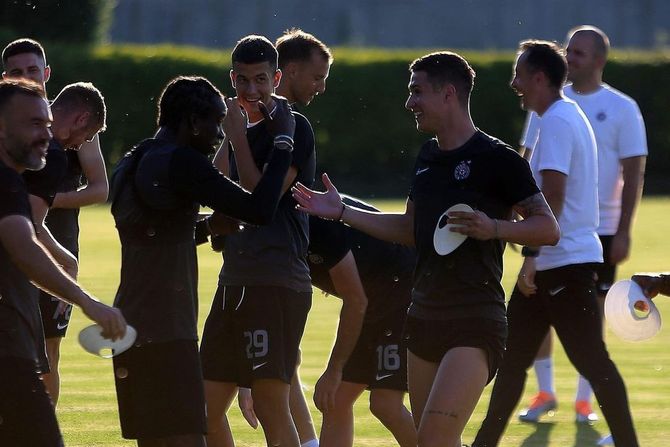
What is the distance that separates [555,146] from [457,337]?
2102 mm

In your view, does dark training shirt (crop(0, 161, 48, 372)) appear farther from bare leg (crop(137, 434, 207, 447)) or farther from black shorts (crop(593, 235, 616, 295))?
black shorts (crop(593, 235, 616, 295))

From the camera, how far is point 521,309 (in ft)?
26.4

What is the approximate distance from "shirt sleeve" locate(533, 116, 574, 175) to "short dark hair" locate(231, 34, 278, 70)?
1.92 meters

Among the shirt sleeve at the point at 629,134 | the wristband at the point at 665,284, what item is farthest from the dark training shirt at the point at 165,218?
the shirt sleeve at the point at 629,134

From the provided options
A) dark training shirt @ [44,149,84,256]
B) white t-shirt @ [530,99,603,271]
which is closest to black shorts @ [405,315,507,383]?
white t-shirt @ [530,99,603,271]

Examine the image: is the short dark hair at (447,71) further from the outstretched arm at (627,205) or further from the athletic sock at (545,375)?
the athletic sock at (545,375)

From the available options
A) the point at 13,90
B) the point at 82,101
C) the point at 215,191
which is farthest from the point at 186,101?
the point at 82,101

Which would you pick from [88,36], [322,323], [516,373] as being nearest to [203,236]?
[516,373]

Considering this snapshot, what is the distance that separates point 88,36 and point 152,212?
4073cm

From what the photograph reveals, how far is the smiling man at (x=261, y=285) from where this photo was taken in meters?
→ 6.50

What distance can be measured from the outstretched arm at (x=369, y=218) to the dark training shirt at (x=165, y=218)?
0.56 m

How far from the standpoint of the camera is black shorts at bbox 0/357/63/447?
16.6 ft

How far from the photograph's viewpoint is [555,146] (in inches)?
309

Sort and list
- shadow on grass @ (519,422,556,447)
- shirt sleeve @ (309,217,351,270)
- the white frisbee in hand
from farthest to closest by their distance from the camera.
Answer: shadow on grass @ (519,422,556,447) < shirt sleeve @ (309,217,351,270) < the white frisbee in hand
